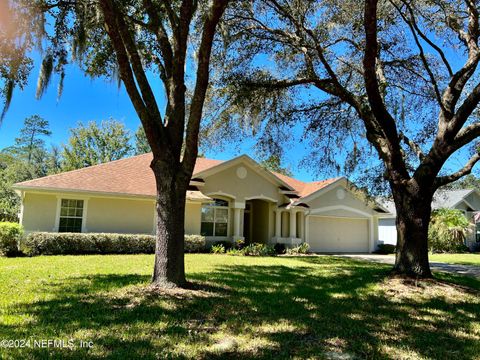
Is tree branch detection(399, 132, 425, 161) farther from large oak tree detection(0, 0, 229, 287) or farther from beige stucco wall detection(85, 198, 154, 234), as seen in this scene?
beige stucco wall detection(85, 198, 154, 234)

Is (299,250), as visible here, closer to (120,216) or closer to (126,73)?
(120,216)

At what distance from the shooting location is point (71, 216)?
54.2 feet

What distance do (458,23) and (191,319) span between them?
34.3ft

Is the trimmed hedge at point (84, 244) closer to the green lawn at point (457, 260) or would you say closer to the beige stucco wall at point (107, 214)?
the beige stucco wall at point (107, 214)

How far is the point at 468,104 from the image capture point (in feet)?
26.7

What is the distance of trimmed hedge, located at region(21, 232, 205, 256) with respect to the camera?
47.6 feet

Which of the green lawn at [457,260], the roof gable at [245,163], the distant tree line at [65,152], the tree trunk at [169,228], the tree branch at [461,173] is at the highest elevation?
the distant tree line at [65,152]

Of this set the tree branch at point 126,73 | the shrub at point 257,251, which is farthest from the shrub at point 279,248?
the tree branch at point 126,73

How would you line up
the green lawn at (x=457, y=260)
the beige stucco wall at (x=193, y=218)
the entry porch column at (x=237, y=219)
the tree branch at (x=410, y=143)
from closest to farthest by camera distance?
the tree branch at (x=410, y=143) → the green lawn at (x=457, y=260) → the beige stucco wall at (x=193, y=218) → the entry porch column at (x=237, y=219)

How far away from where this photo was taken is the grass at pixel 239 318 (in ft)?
13.8

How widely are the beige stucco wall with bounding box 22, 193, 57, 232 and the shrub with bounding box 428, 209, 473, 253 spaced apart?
75.5 feet

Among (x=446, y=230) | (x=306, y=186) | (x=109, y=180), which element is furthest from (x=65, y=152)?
(x=446, y=230)

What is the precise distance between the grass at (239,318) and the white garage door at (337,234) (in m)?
14.4

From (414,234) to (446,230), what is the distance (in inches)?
741
